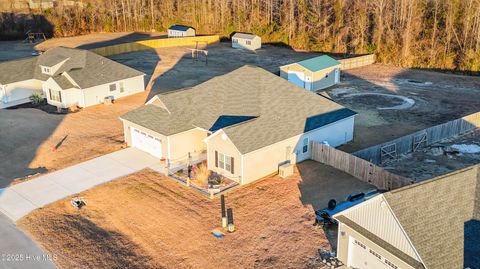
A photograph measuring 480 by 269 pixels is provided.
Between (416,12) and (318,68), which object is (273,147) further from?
(416,12)

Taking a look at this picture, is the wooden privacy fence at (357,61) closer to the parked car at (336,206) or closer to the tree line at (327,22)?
the tree line at (327,22)

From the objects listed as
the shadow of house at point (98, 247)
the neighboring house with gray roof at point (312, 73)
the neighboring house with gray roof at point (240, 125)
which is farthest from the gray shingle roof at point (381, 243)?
the neighboring house with gray roof at point (312, 73)

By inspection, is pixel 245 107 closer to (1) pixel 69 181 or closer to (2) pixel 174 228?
(2) pixel 174 228

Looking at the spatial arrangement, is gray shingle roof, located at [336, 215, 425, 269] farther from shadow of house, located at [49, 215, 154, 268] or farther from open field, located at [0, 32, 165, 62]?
open field, located at [0, 32, 165, 62]

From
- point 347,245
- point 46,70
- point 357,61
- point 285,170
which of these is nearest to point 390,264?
point 347,245

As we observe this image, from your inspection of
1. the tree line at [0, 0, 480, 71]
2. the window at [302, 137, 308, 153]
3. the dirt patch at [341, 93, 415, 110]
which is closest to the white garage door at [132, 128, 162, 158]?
the window at [302, 137, 308, 153]

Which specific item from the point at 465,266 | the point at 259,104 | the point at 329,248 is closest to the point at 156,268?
the point at 329,248

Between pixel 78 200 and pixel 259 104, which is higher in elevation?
pixel 259 104
